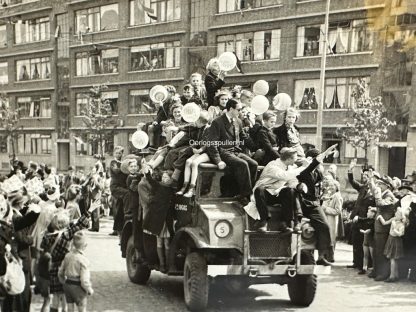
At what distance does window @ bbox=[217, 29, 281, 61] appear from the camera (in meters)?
33.1

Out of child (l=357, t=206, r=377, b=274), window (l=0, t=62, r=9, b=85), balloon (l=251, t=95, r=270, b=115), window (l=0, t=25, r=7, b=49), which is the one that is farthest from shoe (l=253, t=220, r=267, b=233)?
window (l=0, t=25, r=7, b=49)

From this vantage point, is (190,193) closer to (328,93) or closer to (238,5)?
(328,93)

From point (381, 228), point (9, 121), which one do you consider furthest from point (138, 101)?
point (381, 228)

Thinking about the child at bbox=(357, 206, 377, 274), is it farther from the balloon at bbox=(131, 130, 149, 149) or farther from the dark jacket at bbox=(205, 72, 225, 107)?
the balloon at bbox=(131, 130, 149, 149)

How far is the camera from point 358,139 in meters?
26.4

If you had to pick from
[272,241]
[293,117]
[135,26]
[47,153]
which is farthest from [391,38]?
[47,153]

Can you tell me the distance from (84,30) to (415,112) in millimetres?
24733

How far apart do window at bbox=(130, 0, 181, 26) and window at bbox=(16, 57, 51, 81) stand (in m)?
11.6

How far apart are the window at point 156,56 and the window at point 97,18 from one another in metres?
2.43

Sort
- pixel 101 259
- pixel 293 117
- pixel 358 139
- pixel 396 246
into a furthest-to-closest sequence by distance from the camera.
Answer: pixel 358 139 < pixel 101 259 < pixel 396 246 < pixel 293 117

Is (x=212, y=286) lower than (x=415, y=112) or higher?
lower

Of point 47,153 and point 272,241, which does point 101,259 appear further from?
point 47,153

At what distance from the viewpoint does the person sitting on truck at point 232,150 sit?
26.9ft

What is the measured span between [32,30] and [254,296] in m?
41.9
